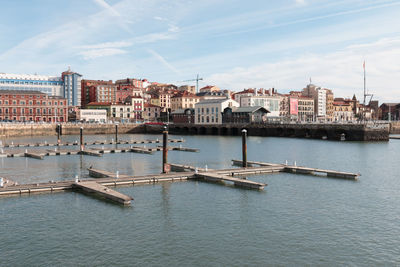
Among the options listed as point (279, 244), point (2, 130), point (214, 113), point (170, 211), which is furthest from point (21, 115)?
point (279, 244)

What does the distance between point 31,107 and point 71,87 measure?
181 ft

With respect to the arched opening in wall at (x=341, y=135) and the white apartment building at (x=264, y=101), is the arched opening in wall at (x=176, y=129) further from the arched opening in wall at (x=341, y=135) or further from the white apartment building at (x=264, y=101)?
the arched opening in wall at (x=341, y=135)

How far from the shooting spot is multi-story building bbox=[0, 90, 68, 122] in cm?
13975

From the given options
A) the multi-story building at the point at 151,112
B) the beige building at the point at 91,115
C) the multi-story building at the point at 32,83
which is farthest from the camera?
the multi-story building at the point at 151,112

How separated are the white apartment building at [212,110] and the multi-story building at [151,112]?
4528 cm

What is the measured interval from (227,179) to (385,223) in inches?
618

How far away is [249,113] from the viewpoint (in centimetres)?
13600

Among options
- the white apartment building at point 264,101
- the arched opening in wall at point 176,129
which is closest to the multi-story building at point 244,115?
the arched opening in wall at point 176,129

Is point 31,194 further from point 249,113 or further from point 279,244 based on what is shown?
point 249,113

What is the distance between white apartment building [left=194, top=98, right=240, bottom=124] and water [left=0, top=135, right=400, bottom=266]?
10494 cm

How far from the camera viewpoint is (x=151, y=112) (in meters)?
196

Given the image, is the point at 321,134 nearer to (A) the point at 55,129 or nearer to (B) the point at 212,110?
(B) the point at 212,110

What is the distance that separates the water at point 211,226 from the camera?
67.5 ft

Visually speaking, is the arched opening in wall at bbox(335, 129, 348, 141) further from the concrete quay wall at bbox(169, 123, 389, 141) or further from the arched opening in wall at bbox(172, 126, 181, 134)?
the arched opening in wall at bbox(172, 126, 181, 134)
